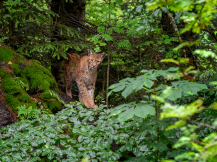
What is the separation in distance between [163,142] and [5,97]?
3.49 meters

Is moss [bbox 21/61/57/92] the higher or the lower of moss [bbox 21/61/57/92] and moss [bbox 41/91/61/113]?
the higher

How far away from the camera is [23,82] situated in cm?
459

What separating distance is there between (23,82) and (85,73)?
1980 millimetres

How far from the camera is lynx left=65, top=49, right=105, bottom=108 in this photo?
5.90 m

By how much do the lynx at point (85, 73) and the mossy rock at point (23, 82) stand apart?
964 millimetres

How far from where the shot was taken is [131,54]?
7.40m

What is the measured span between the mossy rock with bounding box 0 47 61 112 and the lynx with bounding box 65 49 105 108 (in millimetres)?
964

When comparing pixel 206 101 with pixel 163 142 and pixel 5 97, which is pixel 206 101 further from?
pixel 5 97

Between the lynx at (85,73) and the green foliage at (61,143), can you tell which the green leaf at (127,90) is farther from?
the lynx at (85,73)

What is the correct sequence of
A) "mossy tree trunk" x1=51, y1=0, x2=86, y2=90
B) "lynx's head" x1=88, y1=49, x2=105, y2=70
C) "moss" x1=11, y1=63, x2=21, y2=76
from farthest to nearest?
"mossy tree trunk" x1=51, y1=0, x2=86, y2=90 → "lynx's head" x1=88, y1=49, x2=105, y2=70 → "moss" x1=11, y1=63, x2=21, y2=76

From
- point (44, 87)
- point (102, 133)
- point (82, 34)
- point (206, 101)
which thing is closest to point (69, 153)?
point (102, 133)

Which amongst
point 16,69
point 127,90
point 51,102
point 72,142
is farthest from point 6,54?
point 127,90

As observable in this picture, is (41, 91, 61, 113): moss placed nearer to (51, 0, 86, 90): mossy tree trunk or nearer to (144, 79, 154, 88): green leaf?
(51, 0, 86, 90): mossy tree trunk

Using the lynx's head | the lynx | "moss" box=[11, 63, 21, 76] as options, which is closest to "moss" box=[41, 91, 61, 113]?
"moss" box=[11, 63, 21, 76]
